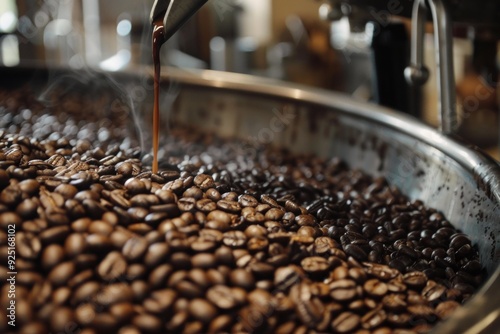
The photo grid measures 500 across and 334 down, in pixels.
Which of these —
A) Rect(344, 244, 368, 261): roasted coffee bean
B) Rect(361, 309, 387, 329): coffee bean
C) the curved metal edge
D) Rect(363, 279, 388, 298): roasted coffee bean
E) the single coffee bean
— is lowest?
Rect(361, 309, 387, 329): coffee bean

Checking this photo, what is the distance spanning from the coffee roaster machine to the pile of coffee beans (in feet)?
0.41

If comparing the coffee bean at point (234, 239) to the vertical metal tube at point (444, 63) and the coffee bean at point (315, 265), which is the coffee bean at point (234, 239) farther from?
the vertical metal tube at point (444, 63)

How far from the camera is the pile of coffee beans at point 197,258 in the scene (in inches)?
31.1

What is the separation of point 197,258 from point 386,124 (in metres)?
1.05

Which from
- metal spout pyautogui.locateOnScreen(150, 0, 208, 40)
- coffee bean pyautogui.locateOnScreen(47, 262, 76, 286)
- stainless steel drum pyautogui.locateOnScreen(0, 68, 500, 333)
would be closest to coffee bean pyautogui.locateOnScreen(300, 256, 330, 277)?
stainless steel drum pyautogui.locateOnScreen(0, 68, 500, 333)

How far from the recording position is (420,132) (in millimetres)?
1535

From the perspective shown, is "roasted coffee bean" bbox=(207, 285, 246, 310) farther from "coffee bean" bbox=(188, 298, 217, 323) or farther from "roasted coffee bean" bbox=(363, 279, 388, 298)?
"roasted coffee bean" bbox=(363, 279, 388, 298)

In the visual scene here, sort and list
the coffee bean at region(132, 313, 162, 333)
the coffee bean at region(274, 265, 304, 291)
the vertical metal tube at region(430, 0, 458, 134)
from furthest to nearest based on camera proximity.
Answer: the vertical metal tube at region(430, 0, 458, 134) < the coffee bean at region(274, 265, 304, 291) < the coffee bean at region(132, 313, 162, 333)

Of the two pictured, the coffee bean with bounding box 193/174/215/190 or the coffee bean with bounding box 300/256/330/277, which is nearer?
the coffee bean with bounding box 300/256/330/277

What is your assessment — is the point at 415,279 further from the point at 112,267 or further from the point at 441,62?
the point at 441,62

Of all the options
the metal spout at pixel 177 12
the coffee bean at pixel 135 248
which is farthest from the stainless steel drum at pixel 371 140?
the metal spout at pixel 177 12

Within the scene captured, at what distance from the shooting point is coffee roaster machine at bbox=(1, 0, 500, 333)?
111 cm

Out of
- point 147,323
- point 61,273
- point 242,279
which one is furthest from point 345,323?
point 61,273

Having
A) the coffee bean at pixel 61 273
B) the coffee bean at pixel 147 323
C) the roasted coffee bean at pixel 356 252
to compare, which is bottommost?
the roasted coffee bean at pixel 356 252
